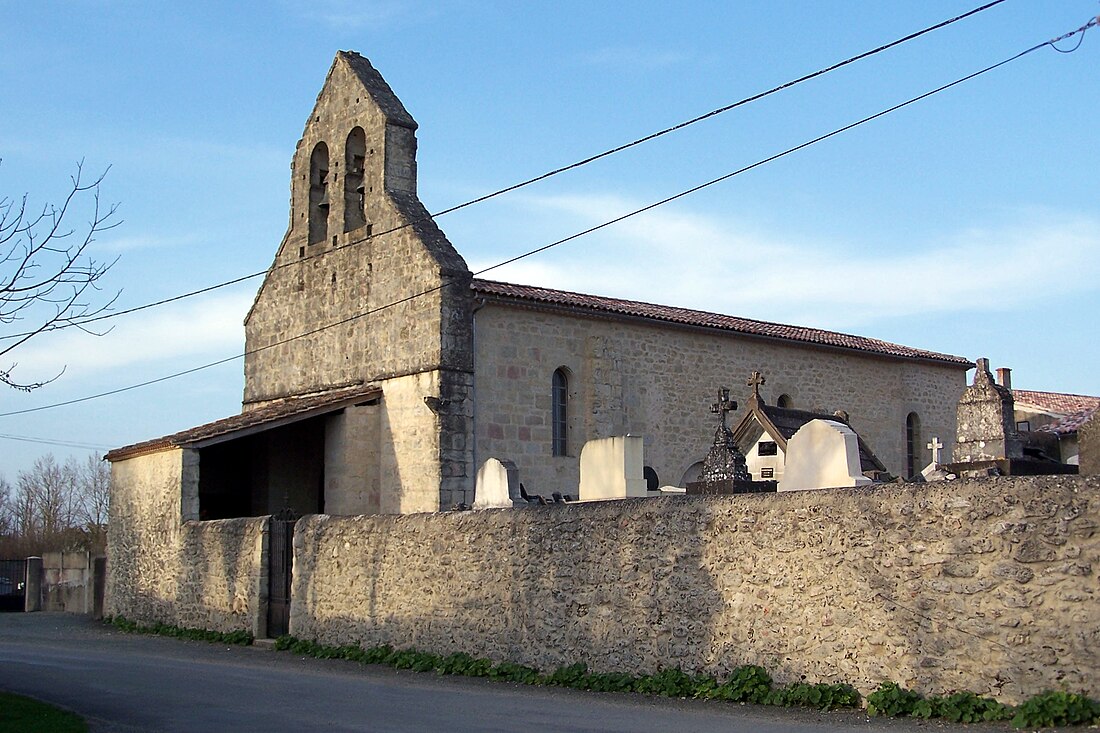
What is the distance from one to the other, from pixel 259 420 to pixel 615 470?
9967 mm

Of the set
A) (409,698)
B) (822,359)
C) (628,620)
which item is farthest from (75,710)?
(822,359)

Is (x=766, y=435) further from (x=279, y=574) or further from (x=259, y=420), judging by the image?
(x=259, y=420)

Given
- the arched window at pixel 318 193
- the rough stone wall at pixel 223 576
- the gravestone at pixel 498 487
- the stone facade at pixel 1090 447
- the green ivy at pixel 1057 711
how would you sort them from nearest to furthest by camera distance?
the green ivy at pixel 1057 711, the stone facade at pixel 1090 447, the gravestone at pixel 498 487, the rough stone wall at pixel 223 576, the arched window at pixel 318 193

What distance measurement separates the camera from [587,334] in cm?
2488

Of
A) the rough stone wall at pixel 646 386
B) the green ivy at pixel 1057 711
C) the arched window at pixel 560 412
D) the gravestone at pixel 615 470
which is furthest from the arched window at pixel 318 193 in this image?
the green ivy at pixel 1057 711

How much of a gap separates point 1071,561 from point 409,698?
6.33 m

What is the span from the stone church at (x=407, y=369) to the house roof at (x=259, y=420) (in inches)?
2.2

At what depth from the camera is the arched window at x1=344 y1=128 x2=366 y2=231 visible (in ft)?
84.6

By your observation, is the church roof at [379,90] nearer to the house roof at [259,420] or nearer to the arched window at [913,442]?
the house roof at [259,420]

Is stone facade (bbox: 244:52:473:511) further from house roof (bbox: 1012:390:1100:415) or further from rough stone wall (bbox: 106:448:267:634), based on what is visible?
house roof (bbox: 1012:390:1100:415)

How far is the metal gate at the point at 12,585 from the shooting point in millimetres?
31422

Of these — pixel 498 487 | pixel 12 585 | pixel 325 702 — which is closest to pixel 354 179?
pixel 498 487

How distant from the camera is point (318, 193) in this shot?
1062 inches

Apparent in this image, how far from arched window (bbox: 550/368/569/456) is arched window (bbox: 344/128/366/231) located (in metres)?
5.27
